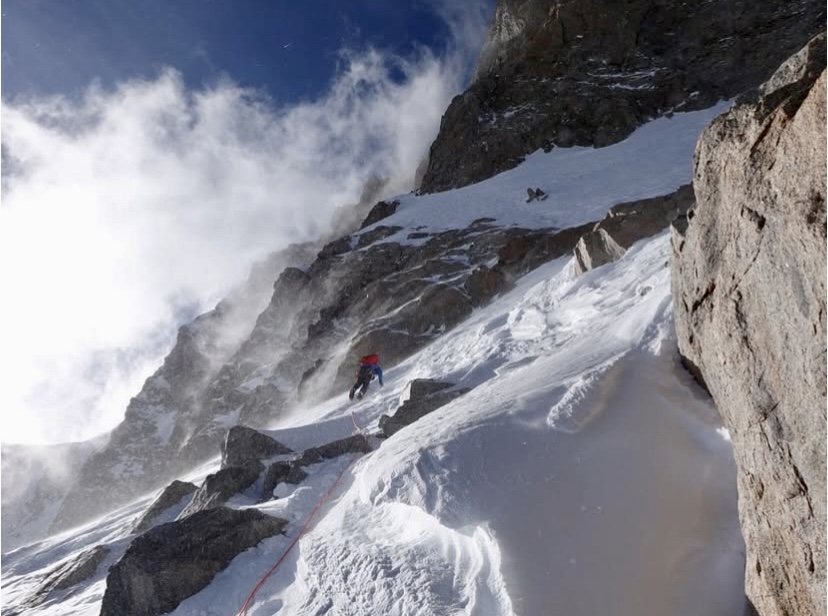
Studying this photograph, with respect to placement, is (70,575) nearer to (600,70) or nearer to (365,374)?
(365,374)

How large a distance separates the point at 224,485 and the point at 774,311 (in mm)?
12758

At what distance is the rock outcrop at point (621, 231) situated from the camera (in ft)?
70.5

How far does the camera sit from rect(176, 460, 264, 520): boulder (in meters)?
14.4

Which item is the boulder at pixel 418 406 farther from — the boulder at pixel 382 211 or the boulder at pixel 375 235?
the boulder at pixel 382 211

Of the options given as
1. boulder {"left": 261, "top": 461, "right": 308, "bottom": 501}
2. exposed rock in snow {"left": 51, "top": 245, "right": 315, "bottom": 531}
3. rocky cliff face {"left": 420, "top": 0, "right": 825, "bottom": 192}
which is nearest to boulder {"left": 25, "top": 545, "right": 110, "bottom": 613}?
boulder {"left": 261, "top": 461, "right": 308, "bottom": 501}

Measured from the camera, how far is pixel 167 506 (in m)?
17.5

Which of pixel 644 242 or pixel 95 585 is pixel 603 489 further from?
pixel 644 242

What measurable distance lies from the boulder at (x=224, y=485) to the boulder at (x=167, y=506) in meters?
2.06

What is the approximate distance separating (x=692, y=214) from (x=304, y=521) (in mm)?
7977

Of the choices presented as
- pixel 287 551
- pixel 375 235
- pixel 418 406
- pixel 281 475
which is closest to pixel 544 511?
pixel 287 551

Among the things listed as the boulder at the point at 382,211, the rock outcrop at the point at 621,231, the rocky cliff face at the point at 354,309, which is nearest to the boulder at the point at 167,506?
the rocky cliff face at the point at 354,309

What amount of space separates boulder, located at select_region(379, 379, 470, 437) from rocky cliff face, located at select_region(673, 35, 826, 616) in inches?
352

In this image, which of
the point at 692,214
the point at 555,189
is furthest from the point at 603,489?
the point at 555,189

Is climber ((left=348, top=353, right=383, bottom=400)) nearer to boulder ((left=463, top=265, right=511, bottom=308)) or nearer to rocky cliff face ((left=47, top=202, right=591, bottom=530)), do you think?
rocky cliff face ((left=47, top=202, right=591, bottom=530))
